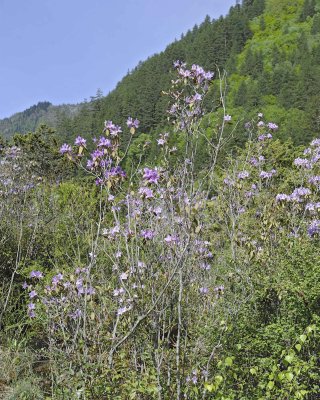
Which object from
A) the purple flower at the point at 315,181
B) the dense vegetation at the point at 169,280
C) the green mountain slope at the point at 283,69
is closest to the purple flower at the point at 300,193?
the dense vegetation at the point at 169,280

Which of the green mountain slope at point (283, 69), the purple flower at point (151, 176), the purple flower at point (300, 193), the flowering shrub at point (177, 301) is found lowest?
the flowering shrub at point (177, 301)

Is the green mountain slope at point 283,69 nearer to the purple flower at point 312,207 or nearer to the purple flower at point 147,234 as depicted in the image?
the purple flower at point 312,207

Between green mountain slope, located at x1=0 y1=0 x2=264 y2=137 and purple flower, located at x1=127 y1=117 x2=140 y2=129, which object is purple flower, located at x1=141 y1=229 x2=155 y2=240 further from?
green mountain slope, located at x1=0 y1=0 x2=264 y2=137

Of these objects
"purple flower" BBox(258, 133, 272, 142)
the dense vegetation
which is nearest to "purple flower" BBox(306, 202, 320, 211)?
the dense vegetation

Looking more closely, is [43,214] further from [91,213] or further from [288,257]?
[288,257]

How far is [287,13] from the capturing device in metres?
67.6

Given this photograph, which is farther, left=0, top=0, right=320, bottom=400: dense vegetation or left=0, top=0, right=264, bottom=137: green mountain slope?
left=0, top=0, right=264, bottom=137: green mountain slope

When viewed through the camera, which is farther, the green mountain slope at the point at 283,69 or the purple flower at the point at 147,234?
the green mountain slope at the point at 283,69

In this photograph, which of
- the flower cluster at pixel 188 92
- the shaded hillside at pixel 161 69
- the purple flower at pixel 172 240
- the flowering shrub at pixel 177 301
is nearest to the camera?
the flowering shrub at pixel 177 301

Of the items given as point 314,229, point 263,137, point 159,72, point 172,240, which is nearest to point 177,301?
point 172,240

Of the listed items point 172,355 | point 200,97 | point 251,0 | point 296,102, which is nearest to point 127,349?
point 172,355

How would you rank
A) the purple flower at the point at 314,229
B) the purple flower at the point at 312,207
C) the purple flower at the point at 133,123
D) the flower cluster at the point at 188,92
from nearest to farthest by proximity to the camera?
the flower cluster at the point at 188,92 < the purple flower at the point at 133,123 < the purple flower at the point at 314,229 < the purple flower at the point at 312,207

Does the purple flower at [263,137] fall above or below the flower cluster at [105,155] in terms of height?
above

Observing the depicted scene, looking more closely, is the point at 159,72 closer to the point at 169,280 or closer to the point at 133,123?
the point at 133,123
